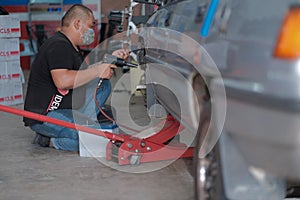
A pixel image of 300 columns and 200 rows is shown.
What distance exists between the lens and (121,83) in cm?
834

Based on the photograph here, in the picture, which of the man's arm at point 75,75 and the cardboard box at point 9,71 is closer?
the man's arm at point 75,75

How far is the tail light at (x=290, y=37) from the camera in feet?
6.82

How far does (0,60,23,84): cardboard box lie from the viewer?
7195mm

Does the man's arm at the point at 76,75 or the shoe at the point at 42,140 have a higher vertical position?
the man's arm at the point at 76,75

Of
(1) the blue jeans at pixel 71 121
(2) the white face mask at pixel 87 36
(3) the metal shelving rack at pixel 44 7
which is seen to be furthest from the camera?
(3) the metal shelving rack at pixel 44 7

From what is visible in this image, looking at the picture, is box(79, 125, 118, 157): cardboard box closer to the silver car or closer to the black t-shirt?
the black t-shirt

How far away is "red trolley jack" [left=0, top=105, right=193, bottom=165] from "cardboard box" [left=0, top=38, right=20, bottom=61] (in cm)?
321

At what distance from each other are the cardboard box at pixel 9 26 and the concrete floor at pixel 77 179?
2.60m

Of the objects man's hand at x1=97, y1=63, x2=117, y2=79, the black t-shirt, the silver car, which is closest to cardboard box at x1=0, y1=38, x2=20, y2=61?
the black t-shirt

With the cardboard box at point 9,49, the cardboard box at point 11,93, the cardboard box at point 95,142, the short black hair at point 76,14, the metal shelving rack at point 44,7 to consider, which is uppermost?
the short black hair at point 76,14

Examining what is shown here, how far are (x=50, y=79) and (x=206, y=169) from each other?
7.75 feet

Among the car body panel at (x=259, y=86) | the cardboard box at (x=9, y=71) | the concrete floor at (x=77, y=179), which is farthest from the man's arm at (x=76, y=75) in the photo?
the cardboard box at (x=9, y=71)

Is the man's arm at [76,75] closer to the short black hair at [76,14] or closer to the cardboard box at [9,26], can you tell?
the short black hair at [76,14]

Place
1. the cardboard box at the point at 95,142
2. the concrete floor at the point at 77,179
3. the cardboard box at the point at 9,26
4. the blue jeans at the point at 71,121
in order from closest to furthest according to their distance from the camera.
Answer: the concrete floor at the point at 77,179 < the cardboard box at the point at 95,142 < the blue jeans at the point at 71,121 < the cardboard box at the point at 9,26
